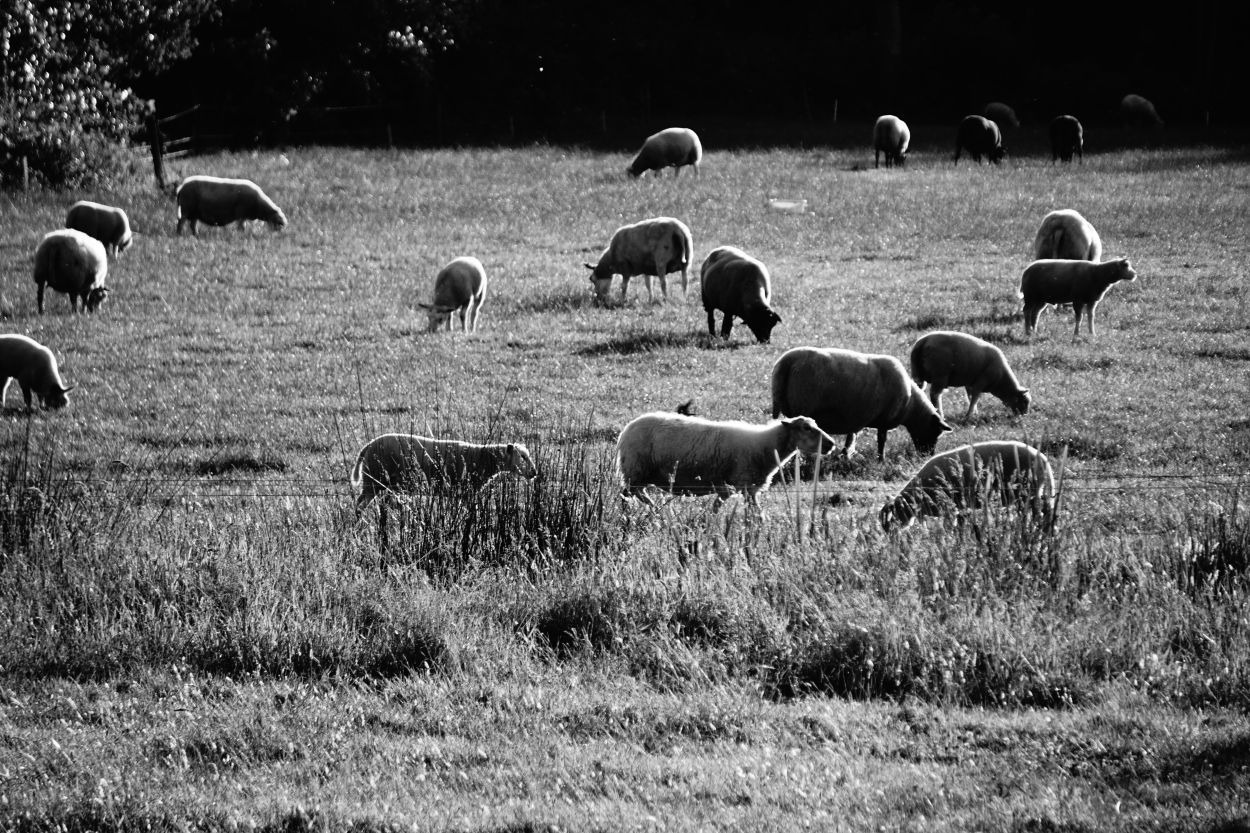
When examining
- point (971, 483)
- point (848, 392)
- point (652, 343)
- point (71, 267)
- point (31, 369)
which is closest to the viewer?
point (971, 483)

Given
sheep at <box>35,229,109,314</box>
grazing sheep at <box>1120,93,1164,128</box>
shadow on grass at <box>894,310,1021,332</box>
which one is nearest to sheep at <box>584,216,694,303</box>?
shadow on grass at <box>894,310,1021,332</box>

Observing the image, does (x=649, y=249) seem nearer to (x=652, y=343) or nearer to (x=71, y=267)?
(x=652, y=343)

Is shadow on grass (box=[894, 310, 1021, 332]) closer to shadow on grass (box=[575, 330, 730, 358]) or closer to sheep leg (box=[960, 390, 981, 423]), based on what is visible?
shadow on grass (box=[575, 330, 730, 358])

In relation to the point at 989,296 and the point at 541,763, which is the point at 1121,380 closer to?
the point at 989,296

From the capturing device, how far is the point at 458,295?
19.0 meters

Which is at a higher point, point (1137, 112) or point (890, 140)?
point (1137, 112)

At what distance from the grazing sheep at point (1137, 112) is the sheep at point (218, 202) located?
33571 mm

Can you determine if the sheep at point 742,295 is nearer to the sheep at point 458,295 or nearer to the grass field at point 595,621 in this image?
the grass field at point 595,621

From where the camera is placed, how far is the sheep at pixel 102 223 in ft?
76.3

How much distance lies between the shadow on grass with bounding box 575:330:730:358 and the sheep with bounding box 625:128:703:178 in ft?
57.8

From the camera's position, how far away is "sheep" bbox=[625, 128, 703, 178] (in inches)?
1389

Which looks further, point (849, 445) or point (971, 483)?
point (849, 445)

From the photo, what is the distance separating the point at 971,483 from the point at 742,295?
26.6ft

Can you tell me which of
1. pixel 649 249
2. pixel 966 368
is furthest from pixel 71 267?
pixel 966 368
